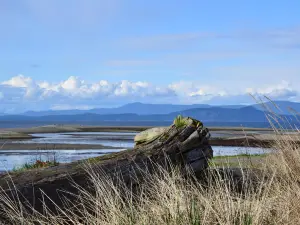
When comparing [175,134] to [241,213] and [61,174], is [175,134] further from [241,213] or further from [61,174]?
[241,213]

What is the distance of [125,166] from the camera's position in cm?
784

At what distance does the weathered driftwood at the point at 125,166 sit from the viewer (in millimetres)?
6830

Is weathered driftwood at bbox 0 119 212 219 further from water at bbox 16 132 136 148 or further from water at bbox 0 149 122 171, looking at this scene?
water at bbox 16 132 136 148

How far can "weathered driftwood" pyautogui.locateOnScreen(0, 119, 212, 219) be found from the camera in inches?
269

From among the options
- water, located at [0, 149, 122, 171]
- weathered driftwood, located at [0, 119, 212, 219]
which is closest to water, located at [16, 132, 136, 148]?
water, located at [0, 149, 122, 171]

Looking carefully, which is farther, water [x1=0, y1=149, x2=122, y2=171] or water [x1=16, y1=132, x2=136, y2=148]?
water [x1=16, y1=132, x2=136, y2=148]

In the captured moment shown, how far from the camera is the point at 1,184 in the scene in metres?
6.79

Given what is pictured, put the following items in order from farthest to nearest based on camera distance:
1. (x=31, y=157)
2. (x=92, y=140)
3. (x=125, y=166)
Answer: (x=92, y=140), (x=31, y=157), (x=125, y=166)

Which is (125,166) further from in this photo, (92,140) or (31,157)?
(92,140)

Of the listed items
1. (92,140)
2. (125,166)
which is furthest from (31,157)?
(125,166)

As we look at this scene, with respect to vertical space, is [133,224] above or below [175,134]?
below

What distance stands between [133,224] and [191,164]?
391cm

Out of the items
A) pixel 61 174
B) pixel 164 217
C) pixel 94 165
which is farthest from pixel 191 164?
pixel 164 217

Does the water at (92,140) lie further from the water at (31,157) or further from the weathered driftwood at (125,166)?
the weathered driftwood at (125,166)
